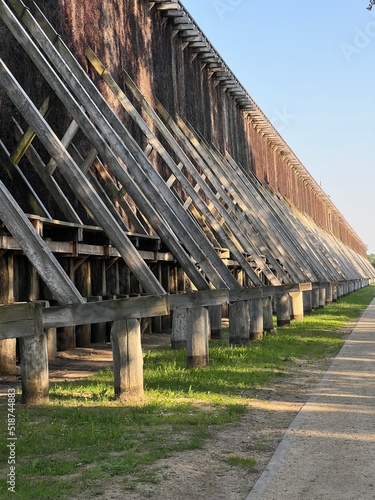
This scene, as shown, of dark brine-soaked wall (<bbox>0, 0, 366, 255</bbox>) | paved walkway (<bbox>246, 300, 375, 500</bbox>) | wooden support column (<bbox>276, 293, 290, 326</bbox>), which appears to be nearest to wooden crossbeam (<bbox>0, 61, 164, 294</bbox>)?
paved walkway (<bbox>246, 300, 375, 500</bbox>)

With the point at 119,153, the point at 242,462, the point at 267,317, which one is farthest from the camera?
the point at 267,317

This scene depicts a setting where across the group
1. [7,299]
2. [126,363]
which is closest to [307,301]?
[7,299]

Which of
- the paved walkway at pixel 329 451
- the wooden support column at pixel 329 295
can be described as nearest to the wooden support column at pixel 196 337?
the paved walkway at pixel 329 451

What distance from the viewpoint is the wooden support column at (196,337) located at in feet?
36.6

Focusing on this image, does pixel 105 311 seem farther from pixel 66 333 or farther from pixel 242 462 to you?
pixel 66 333

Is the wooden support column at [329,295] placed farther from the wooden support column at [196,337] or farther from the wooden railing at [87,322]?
the wooden railing at [87,322]

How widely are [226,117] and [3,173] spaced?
A: 1654 cm

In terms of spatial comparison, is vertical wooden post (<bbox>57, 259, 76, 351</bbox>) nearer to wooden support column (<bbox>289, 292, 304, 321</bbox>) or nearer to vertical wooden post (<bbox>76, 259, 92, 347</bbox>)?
vertical wooden post (<bbox>76, 259, 92, 347</bbox>)

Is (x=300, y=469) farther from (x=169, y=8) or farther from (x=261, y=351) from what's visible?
(x=169, y=8)

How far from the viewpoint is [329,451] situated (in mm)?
6043

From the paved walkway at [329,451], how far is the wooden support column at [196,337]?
75.4 inches

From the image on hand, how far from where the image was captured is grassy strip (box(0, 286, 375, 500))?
5.44 meters

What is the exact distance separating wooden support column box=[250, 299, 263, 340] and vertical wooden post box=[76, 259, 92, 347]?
3208 mm

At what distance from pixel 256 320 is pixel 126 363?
767cm
